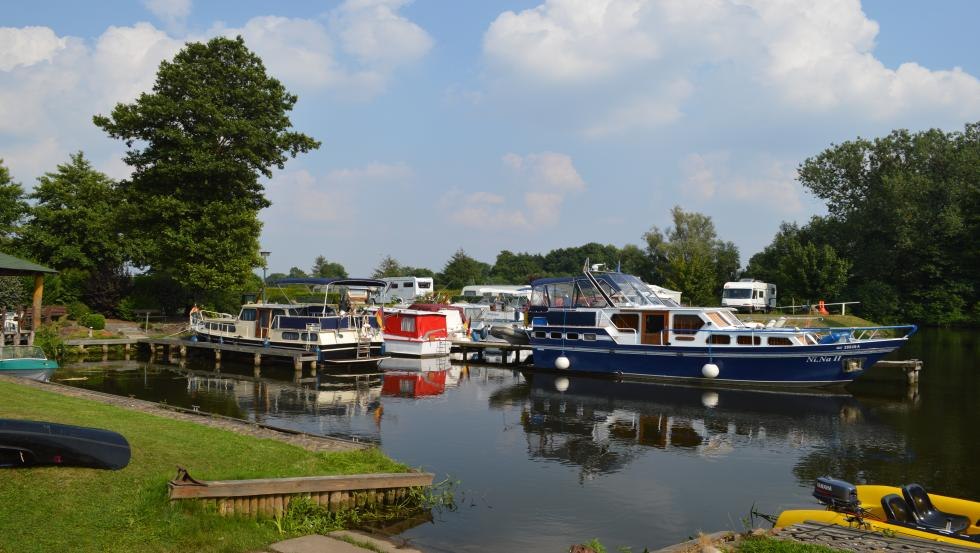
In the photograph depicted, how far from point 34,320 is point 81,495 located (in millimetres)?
26074

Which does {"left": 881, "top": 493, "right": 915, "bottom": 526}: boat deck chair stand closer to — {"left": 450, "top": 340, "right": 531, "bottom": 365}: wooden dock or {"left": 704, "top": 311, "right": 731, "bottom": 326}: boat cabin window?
{"left": 704, "top": 311, "right": 731, "bottom": 326}: boat cabin window

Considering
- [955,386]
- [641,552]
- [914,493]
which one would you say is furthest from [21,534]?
[955,386]

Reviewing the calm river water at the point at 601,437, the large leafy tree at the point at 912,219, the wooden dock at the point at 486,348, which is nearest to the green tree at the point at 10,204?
the calm river water at the point at 601,437

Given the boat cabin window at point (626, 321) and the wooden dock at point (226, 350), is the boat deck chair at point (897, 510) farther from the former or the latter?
the wooden dock at point (226, 350)

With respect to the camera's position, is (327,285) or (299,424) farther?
(327,285)

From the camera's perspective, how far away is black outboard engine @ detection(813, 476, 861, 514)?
949 cm

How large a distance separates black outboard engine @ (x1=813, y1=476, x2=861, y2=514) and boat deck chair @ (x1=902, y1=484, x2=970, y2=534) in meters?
0.63

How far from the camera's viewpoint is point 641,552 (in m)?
10.4

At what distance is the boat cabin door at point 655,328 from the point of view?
28906 millimetres

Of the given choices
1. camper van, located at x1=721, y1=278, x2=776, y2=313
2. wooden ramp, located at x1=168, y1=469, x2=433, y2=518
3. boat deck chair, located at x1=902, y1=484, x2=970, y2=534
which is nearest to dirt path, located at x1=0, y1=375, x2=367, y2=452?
wooden ramp, located at x1=168, y1=469, x2=433, y2=518

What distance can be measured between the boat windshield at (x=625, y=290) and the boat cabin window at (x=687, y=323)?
1.61 meters

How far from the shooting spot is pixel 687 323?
28469 mm

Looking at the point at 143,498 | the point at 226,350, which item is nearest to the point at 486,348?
the point at 226,350

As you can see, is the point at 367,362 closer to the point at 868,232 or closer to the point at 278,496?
the point at 278,496
